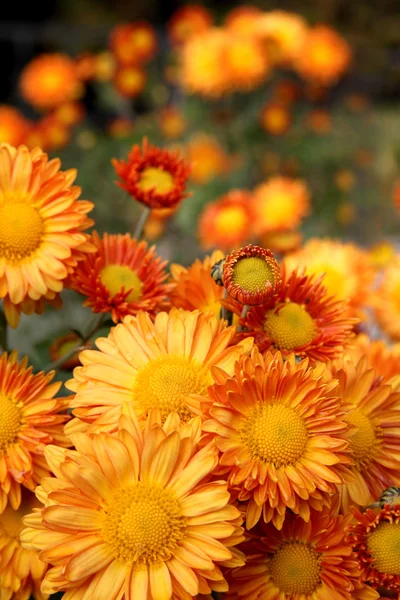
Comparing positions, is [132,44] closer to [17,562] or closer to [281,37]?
[281,37]

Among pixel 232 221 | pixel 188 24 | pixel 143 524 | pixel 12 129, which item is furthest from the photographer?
pixel 188 24

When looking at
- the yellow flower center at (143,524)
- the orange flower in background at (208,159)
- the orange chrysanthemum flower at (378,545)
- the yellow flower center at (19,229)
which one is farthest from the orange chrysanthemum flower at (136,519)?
the orange flower in background at (208,159)

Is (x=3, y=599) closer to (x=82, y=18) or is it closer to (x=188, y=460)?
(x=188, y=460)

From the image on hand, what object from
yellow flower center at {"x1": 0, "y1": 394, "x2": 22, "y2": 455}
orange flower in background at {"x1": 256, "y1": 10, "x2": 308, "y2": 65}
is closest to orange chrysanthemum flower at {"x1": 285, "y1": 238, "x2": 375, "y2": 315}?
yellow flower center at {"x1": 0, "y1": 394, "x2": 22, "y2": 455}

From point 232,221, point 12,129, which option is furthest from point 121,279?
A: point 12,129

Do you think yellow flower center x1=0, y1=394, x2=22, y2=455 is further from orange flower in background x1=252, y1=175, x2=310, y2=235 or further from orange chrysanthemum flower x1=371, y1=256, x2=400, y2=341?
orange flower in background x1=252, y1=175, x2=310, y2=235

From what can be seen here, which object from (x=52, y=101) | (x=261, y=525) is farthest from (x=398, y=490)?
(x=52, y=101)

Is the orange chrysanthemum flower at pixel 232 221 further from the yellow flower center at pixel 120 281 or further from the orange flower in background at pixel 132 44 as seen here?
the orange flower in background at pixel 132 44

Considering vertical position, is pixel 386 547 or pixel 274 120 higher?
pixel 386 547
